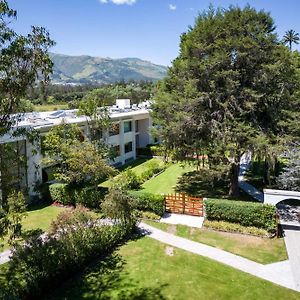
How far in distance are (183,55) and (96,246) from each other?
54.2 feet

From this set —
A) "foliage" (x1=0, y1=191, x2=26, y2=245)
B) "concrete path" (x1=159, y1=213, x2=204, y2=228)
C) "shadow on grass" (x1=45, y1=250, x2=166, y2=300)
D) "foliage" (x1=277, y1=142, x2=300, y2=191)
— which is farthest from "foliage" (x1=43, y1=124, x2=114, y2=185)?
"foliage" (x1=277, y1=142, x2=300, y2=191)

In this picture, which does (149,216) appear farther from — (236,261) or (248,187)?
(248,187)

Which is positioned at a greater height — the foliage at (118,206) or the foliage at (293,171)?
the foliage at (293,171)

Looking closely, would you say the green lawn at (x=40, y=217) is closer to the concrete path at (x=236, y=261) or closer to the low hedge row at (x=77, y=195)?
the low hedge row at (x=77, y=195)

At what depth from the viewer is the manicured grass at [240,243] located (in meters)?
17.6

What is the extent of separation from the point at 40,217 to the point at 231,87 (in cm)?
1625

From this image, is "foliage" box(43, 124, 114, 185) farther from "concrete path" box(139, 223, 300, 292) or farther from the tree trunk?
the tree trunk

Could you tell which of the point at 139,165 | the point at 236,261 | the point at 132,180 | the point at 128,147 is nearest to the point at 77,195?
the point at 132,180

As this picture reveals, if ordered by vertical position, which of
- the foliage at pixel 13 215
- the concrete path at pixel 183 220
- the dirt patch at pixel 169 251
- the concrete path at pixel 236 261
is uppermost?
the foliage at pixel 13 215

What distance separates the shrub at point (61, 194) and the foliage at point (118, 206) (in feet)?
22.9

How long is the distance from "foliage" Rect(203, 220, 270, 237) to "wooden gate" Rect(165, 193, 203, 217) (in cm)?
167

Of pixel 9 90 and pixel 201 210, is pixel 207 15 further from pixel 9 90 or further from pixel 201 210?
pixel 9 90

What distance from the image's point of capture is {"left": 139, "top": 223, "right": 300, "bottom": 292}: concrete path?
50.7 ft

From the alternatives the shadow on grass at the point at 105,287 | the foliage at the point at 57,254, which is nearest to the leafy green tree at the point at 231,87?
the foliage at the point at 57,254
